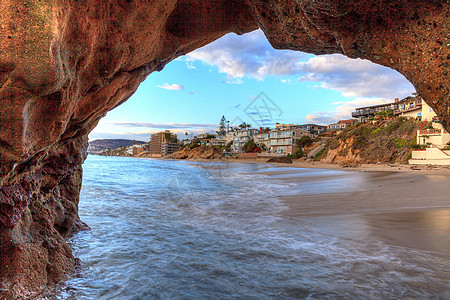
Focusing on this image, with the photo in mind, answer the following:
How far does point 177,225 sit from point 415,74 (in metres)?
5.80

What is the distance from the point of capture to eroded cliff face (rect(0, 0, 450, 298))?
6.51 feet

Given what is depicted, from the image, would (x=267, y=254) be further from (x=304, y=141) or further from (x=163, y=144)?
(x=163, y=144)

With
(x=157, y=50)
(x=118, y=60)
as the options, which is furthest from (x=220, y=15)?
(x=118, y=60)

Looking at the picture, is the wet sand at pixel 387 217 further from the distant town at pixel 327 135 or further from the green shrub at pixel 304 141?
the green shrub at pixel 304 141

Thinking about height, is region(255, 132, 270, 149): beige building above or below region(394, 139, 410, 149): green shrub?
above

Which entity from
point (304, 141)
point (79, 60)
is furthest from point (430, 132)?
point (79, 60)

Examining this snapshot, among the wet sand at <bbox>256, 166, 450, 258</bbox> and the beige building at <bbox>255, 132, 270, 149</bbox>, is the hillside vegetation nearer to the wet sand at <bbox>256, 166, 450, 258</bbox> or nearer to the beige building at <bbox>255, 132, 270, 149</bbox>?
the wet sand at <bbox>256, 166, 450, 258</bbox>

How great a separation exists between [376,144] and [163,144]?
140 m

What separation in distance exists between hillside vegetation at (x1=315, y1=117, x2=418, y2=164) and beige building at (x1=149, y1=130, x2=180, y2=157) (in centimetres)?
12152

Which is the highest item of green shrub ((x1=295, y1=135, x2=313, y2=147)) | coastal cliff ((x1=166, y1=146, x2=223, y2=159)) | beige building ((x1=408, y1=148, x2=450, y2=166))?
green shrub ((x1=295, y1=135, x2=313, y2=147))

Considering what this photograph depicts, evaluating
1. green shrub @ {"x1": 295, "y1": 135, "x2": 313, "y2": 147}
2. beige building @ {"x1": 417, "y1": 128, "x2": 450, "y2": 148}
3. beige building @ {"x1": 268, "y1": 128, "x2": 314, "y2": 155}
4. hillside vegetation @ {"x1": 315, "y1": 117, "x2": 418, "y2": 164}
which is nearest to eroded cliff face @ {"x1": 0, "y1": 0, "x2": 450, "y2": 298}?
beige building @ {"x1": 417, "y1": 128, "x2": 450, "y2": 148}

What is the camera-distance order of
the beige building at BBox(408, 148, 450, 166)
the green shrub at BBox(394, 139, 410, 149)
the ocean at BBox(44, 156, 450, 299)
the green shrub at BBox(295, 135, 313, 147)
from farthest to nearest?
the green shrub at BBox(295, 135, 313, 147) < the green shrub at BBox(394, 139, 410, 149) < the beige building at BBox(408, 148, 450, 166) < the ocean at BBox(44, 156, 450, 299)

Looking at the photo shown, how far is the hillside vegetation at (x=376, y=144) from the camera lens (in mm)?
31188

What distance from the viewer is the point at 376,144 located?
35.8 metres
